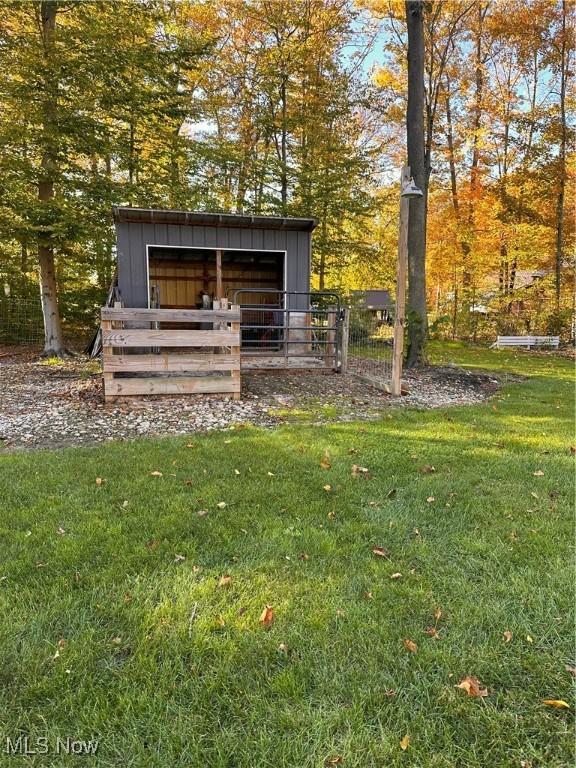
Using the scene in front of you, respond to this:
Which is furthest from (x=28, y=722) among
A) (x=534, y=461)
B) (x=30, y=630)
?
(x=534, y=461)

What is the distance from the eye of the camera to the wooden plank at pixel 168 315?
5480 millimetres

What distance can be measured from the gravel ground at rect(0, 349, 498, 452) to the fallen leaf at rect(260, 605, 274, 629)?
281cm

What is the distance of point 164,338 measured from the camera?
18.0 ft

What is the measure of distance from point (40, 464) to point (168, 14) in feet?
38.0

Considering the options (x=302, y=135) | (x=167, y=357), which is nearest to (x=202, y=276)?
(x=167, y=357)

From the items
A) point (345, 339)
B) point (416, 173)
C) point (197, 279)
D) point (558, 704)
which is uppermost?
point (416, 173)

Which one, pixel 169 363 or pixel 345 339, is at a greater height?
pixel 345 339

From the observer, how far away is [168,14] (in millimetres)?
10500

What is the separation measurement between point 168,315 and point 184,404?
112cm

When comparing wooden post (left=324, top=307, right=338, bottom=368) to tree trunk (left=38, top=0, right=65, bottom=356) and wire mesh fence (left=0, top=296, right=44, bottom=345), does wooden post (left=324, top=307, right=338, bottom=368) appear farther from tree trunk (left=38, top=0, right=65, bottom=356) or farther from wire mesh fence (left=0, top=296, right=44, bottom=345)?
wire mesh fence (left=0, top=296, right=44, bottom=345)

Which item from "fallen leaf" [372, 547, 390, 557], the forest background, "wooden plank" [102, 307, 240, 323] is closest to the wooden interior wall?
the forest background

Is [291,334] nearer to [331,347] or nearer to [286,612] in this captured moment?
[331,347]

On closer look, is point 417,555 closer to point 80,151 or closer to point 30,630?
point 30,630

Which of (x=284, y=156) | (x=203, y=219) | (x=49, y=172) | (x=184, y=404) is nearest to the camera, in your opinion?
(x=184, y=404)
